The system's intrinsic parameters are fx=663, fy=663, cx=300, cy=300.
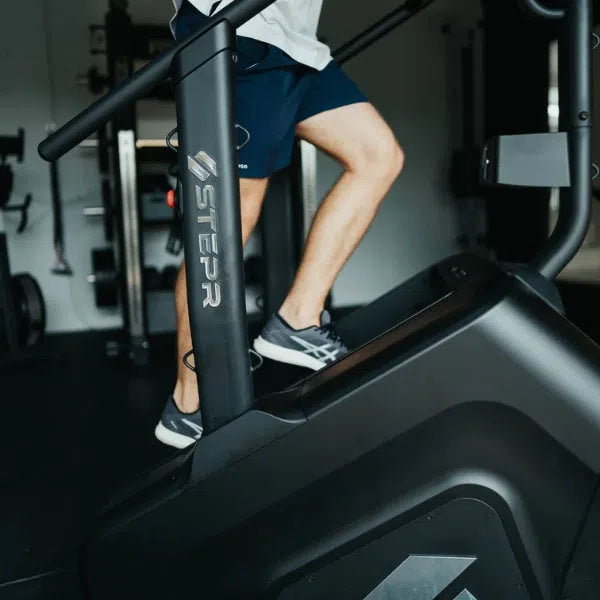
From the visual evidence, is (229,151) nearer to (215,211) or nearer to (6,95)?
(215,211)

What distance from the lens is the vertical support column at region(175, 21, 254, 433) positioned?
0.85m

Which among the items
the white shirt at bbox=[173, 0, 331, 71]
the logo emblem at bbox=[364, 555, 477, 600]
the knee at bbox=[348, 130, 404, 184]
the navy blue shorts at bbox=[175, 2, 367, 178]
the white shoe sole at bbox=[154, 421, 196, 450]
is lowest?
the logo emblem at bbox=[364, 555, 477, 600]

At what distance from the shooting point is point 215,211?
2.86ft

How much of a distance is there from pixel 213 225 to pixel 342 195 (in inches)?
19.2

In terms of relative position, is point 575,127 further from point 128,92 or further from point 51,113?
point 51,113

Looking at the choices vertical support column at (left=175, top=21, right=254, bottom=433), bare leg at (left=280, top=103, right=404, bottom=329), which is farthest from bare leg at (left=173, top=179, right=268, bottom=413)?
vertical support column at (left=175, top=21, right=254, bottom=433)

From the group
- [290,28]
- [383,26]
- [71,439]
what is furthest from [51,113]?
[290,28]

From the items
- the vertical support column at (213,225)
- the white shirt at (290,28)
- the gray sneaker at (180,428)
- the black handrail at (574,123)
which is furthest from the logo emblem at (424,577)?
the white shirt at (290,28)

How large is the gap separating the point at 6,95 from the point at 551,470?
369 centimetres

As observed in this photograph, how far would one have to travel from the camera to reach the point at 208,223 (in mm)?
876

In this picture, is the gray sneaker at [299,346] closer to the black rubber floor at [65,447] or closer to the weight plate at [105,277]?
the black rubber floor at [65,447]

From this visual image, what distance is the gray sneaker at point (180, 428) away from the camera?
1.27m

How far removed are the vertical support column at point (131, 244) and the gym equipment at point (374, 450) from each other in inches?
83.2

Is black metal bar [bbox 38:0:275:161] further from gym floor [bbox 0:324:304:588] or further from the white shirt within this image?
gym floor [bbox 0:324:304:588]
